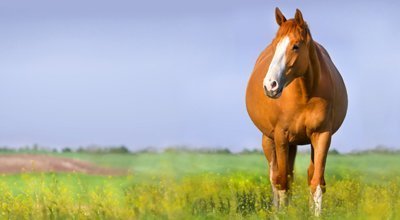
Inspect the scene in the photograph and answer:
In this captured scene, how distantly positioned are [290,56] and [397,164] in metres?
5.06

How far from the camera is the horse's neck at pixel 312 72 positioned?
1052cm

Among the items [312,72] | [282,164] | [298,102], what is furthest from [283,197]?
[312,72]

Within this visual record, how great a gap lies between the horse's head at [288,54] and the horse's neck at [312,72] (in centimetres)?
27

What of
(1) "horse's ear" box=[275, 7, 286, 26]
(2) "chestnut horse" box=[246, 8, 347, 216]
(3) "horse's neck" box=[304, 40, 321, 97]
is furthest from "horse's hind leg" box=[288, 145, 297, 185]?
(1) "horse's ear" box=[275, 7, 286, 26]

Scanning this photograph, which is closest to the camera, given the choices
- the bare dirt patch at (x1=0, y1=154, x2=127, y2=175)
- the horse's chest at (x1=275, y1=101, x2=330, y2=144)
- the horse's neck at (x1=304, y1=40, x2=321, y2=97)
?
the horse's neck at (x1=304, y1=40, x2=321, y2=97)

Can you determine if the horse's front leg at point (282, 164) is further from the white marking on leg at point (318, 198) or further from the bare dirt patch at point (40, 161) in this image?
the bare dirt patch at point (40, 161)

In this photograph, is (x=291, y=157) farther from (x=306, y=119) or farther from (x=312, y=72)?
(x=312, y=72)

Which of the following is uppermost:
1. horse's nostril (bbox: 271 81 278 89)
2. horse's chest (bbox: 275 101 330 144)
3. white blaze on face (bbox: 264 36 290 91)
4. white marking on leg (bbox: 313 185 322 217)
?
white blaze on face (bbox: 264 36 290 91)

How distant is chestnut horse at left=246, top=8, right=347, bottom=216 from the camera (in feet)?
32.4

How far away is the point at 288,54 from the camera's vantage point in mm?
9875

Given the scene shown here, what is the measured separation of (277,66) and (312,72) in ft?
3.42

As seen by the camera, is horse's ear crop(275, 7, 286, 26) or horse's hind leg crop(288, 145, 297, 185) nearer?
horse's ear crop(275, 7, 286, 26)

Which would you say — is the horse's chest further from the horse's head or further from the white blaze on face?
the white blaze on face

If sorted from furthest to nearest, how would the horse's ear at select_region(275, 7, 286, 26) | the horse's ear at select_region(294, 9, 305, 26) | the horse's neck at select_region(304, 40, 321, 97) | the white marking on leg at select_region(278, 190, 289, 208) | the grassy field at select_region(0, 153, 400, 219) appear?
the white marking on leg at select_region(278, 190, 289, 208) → the horse's neck at select_region(304, 40, 321, 97) → the horse's ear at select_region(275, 7, 286, 26) → the horse's ear at select_region(294, 9, 305, 26) → the grassy field at select_region(0, 153, 400, 219)
